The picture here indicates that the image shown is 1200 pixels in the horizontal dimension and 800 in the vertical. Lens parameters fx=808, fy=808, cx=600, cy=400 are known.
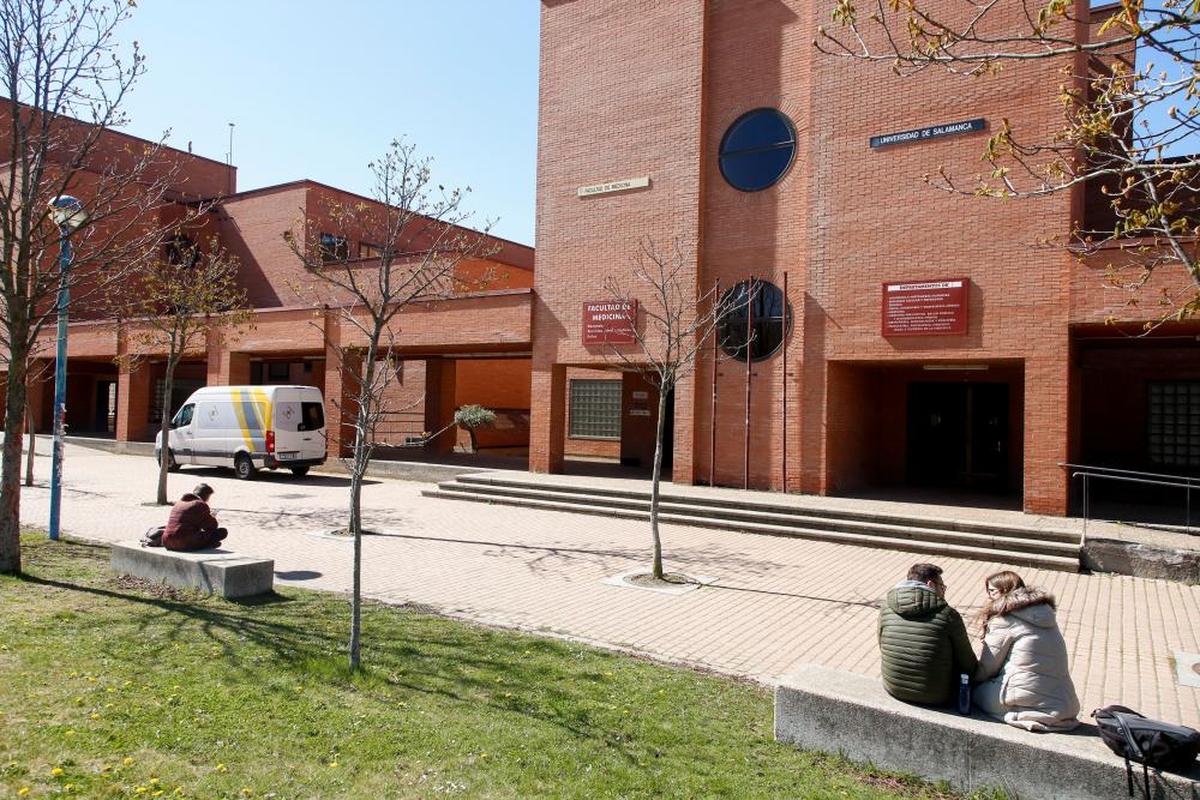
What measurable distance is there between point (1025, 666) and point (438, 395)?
917 inches

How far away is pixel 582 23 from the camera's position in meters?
18.6

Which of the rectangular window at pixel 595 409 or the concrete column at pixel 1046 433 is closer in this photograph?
the concrete column at pixel 1046 433

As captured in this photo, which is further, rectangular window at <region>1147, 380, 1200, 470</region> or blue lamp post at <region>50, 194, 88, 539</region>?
rectangular window at <region>1147, 380, 1200, 470</region>

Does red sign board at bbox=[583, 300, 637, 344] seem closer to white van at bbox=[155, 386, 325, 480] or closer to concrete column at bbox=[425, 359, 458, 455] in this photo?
white van at bbox=[155, 386, 325, 480]

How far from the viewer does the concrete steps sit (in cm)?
1099

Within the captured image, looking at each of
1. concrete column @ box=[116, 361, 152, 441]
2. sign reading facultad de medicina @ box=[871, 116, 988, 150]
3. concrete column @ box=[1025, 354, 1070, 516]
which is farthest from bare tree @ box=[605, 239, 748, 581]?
concrete column @ box=[116, 361, 152, 441]

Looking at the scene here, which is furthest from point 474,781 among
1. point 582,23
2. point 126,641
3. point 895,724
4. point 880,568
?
point 582,23

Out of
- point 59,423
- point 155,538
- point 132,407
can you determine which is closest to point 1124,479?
point 155,538

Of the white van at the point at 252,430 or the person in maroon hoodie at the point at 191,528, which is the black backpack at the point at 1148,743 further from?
the white van at the point at 252,430

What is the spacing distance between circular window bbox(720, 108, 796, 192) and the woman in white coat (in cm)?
1300

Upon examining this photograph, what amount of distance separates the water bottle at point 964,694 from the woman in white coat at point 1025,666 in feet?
0.26

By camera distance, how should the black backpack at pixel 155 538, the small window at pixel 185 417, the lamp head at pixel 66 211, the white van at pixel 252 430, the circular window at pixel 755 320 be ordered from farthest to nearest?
the small window at pixel 185 417, the white van at pixel 252 430, the circular window at pixel 755 320, the black backpack at pixel 155 538, the lamp head at pixel 66 211

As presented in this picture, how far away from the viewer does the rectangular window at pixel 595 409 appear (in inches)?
1014

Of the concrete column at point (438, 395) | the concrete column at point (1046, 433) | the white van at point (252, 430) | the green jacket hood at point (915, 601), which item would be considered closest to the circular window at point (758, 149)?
the concrete column at point (1046, 433)
